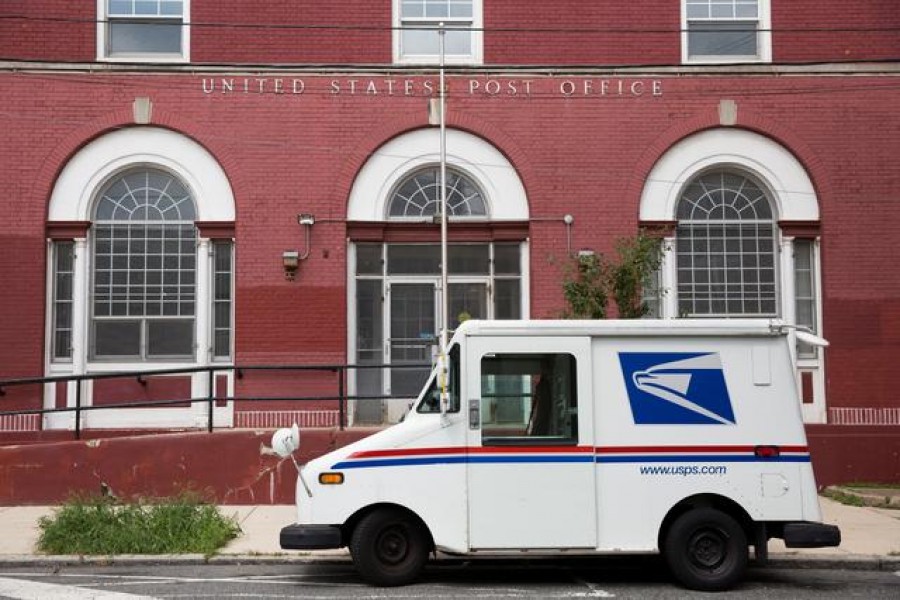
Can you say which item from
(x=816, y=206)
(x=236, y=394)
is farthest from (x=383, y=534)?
(x=816, y=206)

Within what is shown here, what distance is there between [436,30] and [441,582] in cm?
923

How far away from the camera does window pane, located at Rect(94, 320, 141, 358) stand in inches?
570

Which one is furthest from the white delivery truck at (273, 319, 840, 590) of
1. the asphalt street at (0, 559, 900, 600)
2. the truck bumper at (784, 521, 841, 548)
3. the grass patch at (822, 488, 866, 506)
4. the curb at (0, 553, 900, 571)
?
the grass patch at (822, 488, 866, 506)

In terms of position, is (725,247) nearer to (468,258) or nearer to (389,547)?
(468,258)

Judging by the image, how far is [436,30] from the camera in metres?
15.0

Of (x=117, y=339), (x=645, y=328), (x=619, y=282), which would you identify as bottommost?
(x=645, y=328)

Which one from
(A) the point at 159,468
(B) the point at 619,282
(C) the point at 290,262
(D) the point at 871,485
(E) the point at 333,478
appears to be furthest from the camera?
(C) the point at 290,262

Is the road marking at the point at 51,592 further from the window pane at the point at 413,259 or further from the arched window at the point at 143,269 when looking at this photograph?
the window pane at the point at 413,259

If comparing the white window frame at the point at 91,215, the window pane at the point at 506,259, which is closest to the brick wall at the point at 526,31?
the white window frame at the point at 91,215

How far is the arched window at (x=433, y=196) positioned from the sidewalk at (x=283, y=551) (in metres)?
5.29

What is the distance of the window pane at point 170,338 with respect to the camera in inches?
571

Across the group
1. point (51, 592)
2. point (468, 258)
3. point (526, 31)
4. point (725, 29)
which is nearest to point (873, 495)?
point (468, 258)

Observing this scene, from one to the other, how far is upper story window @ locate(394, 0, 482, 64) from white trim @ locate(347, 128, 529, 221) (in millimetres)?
1219

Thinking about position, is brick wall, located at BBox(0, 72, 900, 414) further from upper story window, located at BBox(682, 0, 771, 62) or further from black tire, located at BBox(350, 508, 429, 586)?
black tire, located at BBox(350, 508, 429, 586)
